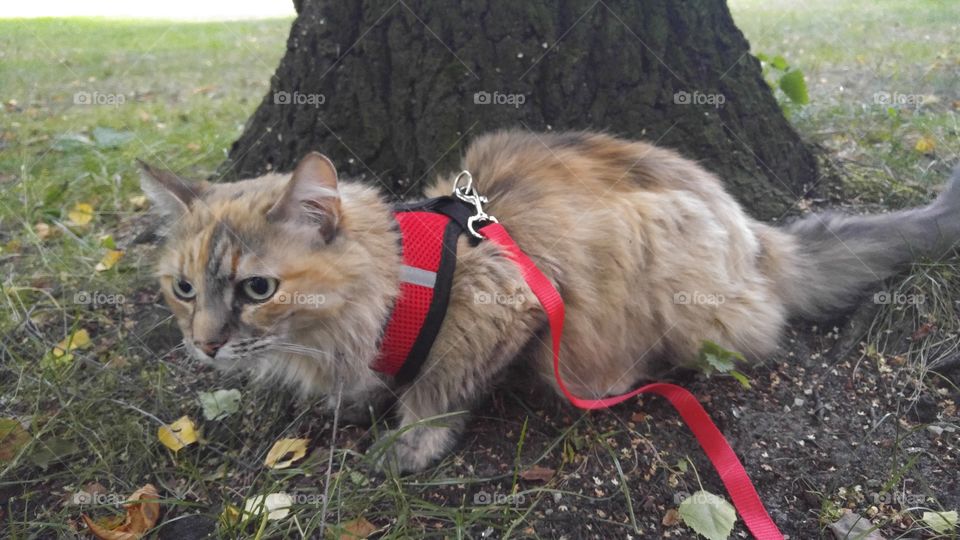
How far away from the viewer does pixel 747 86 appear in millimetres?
3010

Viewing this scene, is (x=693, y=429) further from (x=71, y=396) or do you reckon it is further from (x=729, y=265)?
(x=71, y=396)

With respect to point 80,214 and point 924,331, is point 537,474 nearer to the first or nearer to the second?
point 924,331

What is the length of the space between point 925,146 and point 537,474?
9.32ft

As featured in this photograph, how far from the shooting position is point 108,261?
3.06m

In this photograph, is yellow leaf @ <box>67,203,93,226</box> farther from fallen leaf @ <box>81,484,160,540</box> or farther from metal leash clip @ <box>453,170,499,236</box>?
metal leash clip @ <box>453,170,499,236</box>

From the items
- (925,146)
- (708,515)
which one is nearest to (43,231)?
(708,515)

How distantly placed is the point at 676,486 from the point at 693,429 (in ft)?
0.71

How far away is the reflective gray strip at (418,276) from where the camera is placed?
208 cm

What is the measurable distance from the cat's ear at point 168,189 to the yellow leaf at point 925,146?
3415 mm

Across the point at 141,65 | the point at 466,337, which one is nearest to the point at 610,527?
the point at 466,337

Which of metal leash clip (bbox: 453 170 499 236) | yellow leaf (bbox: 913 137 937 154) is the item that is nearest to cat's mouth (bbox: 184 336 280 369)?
metal leash clip (bbox: 453 170 499 236)

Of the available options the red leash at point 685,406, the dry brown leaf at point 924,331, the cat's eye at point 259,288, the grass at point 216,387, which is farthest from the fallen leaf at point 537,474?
the dry brown leaf at point 924,331

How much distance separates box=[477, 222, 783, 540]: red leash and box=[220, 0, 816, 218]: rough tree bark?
87cm

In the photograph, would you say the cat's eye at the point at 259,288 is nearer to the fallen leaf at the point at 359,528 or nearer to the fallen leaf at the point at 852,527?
the fallen leaf at the point at 359,528
